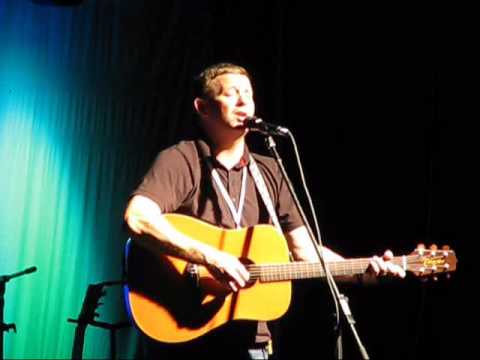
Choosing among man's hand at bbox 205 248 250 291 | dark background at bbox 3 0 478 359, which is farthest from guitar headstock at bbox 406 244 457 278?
man's hand at bbox 205 248 250 291

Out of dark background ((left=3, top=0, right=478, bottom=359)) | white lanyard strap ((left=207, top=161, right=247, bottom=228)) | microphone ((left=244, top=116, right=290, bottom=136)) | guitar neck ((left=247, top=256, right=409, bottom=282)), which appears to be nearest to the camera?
microphone ((left=244, top=116, right=290, bottom=136))

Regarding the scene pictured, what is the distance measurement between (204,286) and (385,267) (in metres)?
0.95

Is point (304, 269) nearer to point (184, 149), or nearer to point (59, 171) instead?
point (184, 149)

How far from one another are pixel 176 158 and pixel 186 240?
41 centimetres

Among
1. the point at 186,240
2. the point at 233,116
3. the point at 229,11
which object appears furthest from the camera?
the point at 229,11

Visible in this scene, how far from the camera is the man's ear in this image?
3.05m

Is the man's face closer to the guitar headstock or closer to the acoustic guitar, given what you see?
the acoustic guitar

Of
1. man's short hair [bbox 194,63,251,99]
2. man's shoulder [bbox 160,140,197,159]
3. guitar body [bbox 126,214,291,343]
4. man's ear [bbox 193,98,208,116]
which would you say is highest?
man's short hair [bbox 194,63,251,99]

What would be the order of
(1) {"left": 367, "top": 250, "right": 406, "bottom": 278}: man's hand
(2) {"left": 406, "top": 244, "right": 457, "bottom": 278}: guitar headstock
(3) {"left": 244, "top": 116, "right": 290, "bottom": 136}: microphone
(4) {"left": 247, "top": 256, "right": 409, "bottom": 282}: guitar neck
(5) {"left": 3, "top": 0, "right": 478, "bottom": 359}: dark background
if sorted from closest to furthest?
(3) {"left": 244, "top": 116, "right": 290, "bottom": 136}: microphone, (4) {"left": 247, "top": 256, "right": 409, "bottom": 282}: guitar neck, (1) {"left": 367, "top": 250, "right": 406, "bottom": 278}: man's hand, (2) {"left": 406, "top": 244, "right": 457, "bottom": 278}: guitar headstock, (5) {"left": 3, "top": 0, "right": 478, "bottom": 359}: dark background

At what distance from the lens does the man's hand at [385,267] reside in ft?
9.82

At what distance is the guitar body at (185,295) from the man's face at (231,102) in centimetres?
56

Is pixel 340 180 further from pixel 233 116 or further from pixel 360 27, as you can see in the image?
pixel 233 116

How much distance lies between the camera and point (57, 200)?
6.45 meters

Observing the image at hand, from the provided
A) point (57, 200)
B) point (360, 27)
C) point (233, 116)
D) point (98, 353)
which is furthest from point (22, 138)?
point (233, 116)
